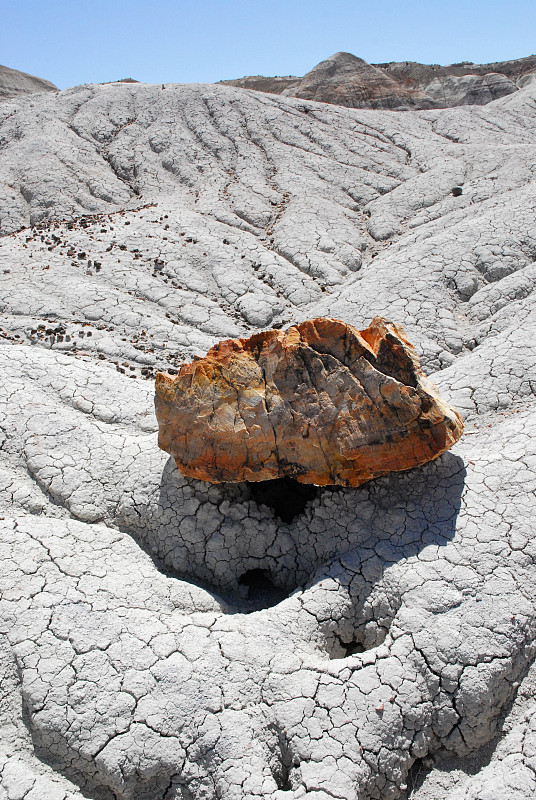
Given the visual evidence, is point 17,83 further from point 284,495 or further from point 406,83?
point 284,495

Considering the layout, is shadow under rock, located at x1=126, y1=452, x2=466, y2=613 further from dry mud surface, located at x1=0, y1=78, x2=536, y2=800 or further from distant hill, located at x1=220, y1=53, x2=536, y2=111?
distant hill, located at x1=220, y1=53, x2=536, y2=111

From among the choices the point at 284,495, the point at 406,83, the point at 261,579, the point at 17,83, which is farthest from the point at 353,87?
the point at 261,579

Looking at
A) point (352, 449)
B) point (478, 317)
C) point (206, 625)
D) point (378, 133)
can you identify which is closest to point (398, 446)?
point (352, 449)

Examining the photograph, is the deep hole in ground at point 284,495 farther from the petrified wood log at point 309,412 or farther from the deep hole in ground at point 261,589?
the deep hole in ground at point 261,589

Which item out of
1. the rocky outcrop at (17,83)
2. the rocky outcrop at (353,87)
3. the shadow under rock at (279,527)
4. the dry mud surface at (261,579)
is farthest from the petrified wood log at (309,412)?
the rocky outcrop at (17,83)

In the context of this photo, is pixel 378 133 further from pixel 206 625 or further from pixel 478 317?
pixel 206 625
